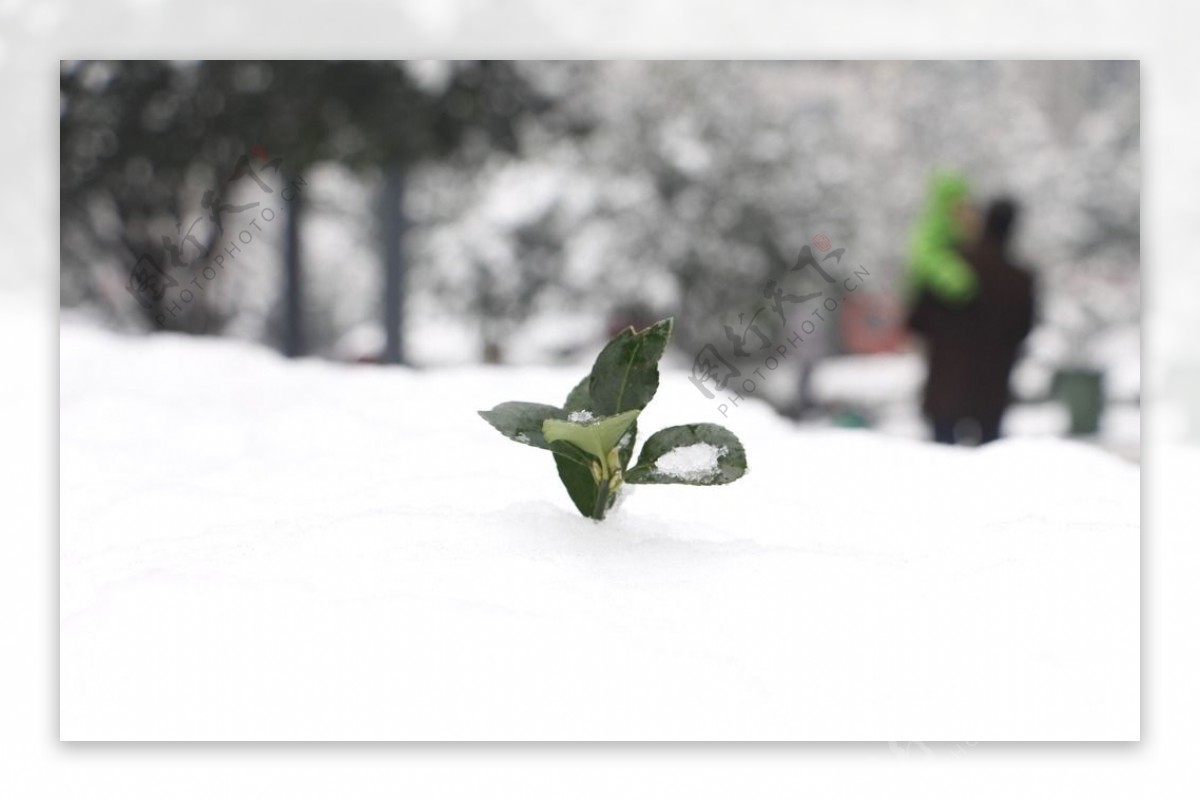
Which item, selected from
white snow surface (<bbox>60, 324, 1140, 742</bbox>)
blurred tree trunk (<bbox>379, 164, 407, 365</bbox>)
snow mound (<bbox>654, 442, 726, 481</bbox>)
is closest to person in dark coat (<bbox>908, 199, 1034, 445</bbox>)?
white snow surface (<bbox>60, 324, 1140, 742</bbox>)

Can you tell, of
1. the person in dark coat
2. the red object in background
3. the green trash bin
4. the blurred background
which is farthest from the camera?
the red object in background

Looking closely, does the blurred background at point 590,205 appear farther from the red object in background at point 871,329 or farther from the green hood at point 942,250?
the green hood at point 942,250

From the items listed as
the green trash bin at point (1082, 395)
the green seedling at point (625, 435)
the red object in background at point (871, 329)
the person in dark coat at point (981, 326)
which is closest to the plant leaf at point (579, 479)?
the green seedling at point (625, 435)

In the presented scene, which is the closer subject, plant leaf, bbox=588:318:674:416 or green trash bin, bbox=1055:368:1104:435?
plant leaf, bbox=588:318:674:416

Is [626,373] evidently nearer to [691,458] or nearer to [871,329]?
[691,458]

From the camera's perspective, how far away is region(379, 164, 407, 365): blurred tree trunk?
4.74 m

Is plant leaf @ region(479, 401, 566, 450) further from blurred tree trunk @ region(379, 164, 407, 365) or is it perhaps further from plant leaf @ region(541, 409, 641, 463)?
blurred tree trunk @ region(379, 164, 407, 365)

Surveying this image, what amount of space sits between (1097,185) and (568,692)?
25.2 ft

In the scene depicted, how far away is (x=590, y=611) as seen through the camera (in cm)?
110

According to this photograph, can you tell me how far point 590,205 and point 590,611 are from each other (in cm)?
481

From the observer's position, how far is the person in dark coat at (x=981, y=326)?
3184 mm

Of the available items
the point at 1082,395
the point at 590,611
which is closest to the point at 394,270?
the point at 590,611

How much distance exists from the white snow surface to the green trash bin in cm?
585

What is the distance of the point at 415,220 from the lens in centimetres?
670
